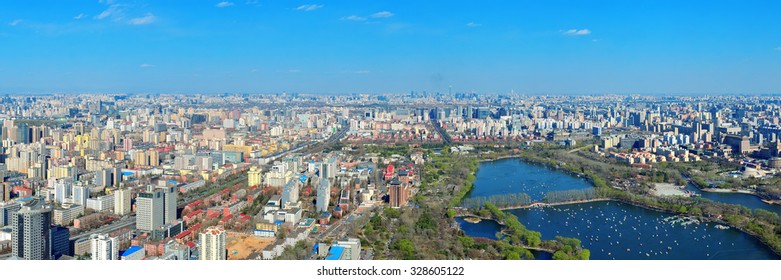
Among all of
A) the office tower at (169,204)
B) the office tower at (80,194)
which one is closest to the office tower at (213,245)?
the office tower at (169,204)

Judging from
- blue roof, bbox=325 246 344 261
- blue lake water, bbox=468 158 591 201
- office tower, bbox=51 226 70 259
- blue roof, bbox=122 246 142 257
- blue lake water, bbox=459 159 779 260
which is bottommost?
blue lake water, bbox=459 159 779 260

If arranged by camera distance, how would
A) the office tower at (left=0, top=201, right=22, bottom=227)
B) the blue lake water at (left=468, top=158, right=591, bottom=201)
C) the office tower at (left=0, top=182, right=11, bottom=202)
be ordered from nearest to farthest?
the office tower at (left=0, top=201, right=22, bottom=227) → the office tower at (left=0, top=182, right=11, bottom=202) → the blue lake water at (left=468, top=158, right=591, bottom=201)

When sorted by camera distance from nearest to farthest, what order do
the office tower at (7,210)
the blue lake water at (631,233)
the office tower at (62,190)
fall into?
the office tower at (7,210) < the blue lake water at (631,233) < the office tower at (62,190)

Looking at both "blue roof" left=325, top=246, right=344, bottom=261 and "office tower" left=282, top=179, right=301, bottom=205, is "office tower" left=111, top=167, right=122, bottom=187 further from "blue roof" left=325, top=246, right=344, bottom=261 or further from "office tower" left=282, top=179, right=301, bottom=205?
"blue roof" left=325, top=246, right=344, bottom=261

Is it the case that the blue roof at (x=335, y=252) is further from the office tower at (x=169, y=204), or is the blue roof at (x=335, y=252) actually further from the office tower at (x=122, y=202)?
the office tower at (x=122, y=202)

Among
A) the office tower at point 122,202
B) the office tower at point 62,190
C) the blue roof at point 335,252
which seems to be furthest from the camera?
the office tower at point 62,190

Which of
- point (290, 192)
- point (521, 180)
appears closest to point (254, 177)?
point (290, 192)

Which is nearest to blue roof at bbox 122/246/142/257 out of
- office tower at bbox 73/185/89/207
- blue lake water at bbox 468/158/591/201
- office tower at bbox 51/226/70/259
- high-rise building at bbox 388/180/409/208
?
office tower at bbox 51/226/70/259
